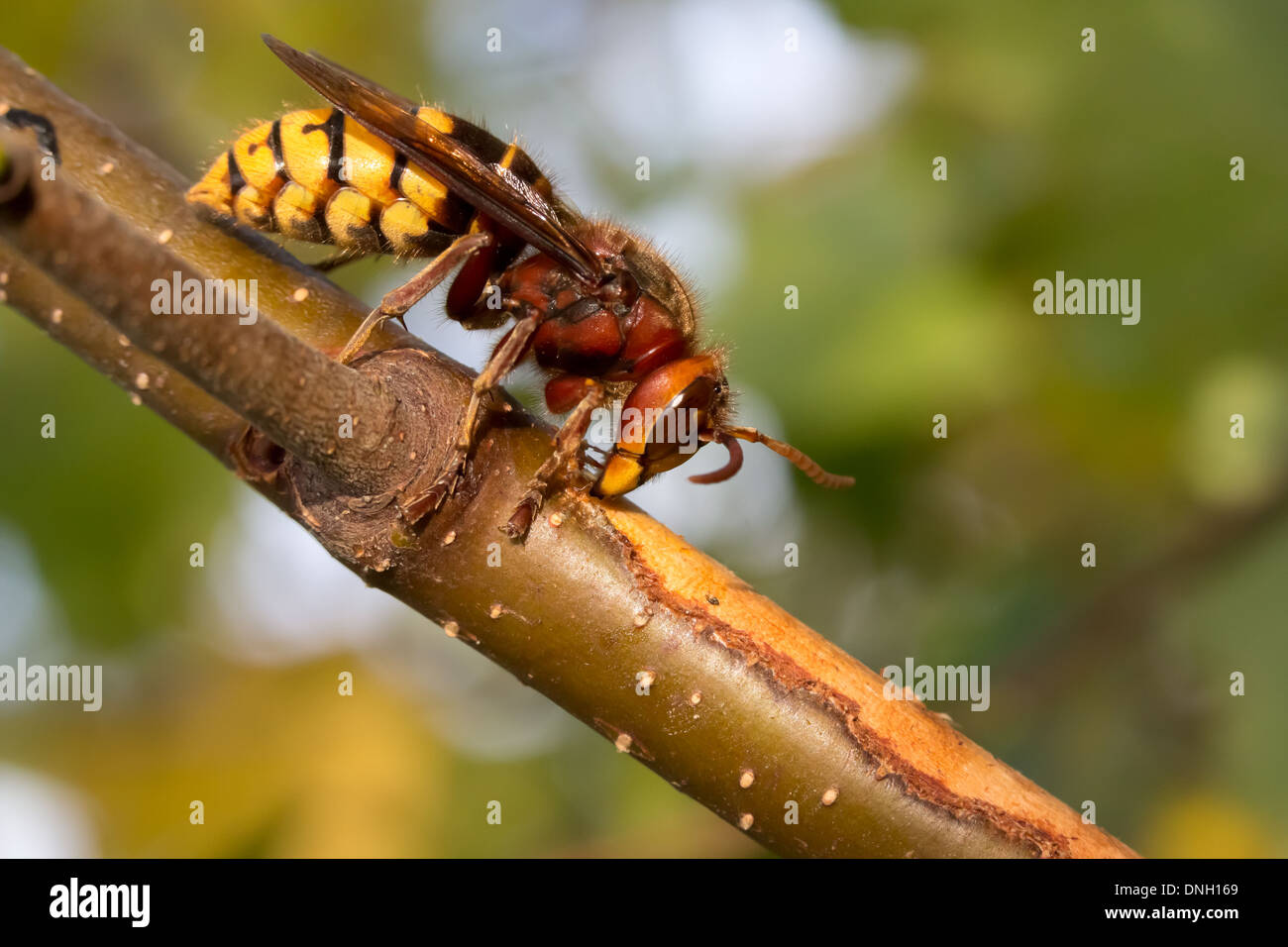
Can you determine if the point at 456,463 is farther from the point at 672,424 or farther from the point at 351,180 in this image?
the point at 351,180

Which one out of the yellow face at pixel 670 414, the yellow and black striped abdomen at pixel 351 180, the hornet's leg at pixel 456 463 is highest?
the yellow and black striped abdomen at pixel 351 180

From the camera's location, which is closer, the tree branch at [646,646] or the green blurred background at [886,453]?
the tree branch at [646,646]

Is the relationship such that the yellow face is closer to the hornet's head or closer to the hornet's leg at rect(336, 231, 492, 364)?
the hornet's head

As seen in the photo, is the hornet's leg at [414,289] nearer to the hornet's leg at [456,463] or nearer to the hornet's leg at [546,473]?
the hornet's leg at [456,463]

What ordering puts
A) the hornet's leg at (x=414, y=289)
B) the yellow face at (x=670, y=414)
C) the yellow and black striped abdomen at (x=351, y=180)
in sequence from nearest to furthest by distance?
1. the hornet's leg at (x=414, y=289)
2. the yellow face at (x=670, y=414)
3. the yellow and black striped abdomen at (x=351, y=180)

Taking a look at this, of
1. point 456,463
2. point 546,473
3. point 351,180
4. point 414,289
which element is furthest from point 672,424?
point 351,180

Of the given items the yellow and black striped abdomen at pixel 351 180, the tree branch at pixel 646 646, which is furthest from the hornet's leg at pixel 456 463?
the yellow and black striped abdomen at pixel 351 180

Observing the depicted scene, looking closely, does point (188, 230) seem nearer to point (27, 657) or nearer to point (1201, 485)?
point (27, 657)
